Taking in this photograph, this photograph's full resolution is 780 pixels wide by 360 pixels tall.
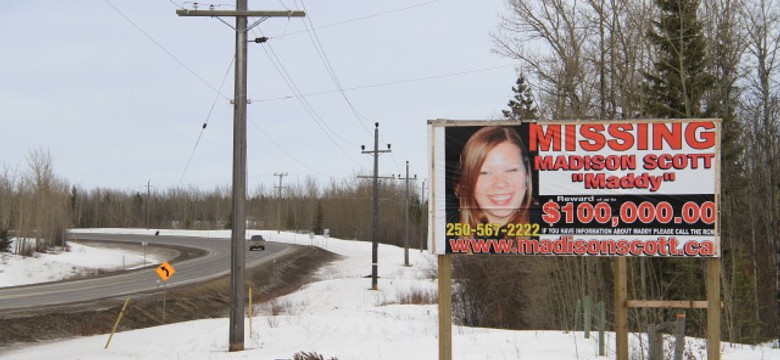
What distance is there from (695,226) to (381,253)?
200 ft

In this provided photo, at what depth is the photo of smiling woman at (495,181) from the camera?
27.6 ft

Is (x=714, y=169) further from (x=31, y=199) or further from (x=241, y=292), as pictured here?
(x=31, y=199)

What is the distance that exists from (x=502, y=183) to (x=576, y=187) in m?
0.84

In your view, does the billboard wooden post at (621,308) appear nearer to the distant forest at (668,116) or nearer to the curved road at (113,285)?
the distant forest at (668,116)

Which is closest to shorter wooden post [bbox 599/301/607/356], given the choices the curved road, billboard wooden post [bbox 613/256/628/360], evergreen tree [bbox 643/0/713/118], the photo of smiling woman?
billboard wooden post [bbox 613/256/628/360]

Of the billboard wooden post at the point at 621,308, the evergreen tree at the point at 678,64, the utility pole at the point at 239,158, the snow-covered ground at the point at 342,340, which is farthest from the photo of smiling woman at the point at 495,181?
the evergreen tree at the point at 678,64

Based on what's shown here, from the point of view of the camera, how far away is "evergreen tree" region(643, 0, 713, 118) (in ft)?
81.9

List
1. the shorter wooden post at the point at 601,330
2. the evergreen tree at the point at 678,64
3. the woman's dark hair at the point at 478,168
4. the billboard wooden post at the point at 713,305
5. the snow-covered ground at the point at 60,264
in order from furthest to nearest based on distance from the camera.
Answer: the snow-covered ground at the point at 60,264 < the evergreen tree at the point at 678,64 < the shorter wooden post at the point at 601,330 < the woman's dark hair at the point at 478,168 < the billboard wooden post at the point at 713,305

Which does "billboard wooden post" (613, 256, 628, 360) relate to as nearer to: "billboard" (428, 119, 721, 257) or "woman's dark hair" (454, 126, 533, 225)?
"billboard" (428, 119, 721, 257)

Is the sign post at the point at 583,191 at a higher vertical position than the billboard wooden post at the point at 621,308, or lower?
higher

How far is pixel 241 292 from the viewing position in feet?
54.6

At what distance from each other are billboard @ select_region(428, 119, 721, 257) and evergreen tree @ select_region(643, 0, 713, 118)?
17674mm

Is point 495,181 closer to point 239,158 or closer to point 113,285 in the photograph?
point 239,158

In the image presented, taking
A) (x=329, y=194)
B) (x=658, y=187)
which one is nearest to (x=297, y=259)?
(x=658, y=187)
